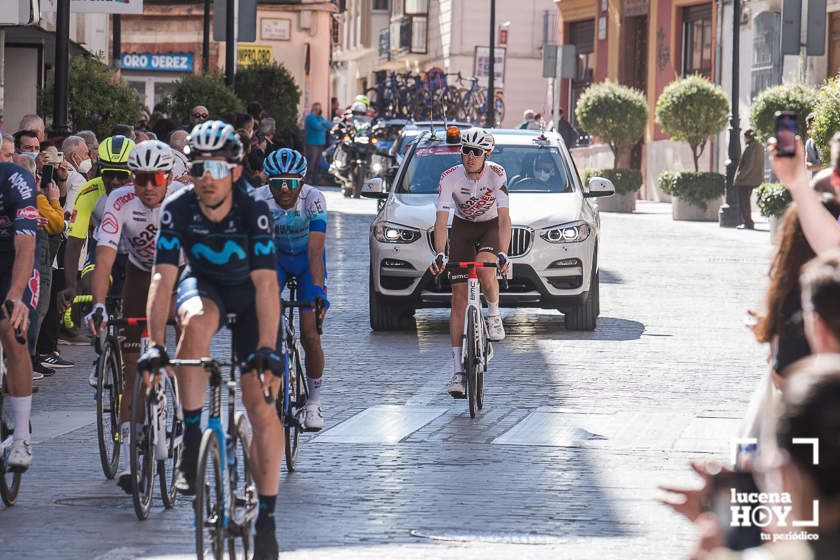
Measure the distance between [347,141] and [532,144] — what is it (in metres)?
23.8

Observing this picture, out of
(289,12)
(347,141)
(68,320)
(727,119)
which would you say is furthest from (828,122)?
(289,12)

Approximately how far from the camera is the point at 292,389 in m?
9.91

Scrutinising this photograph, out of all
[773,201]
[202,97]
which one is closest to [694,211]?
[773,201]

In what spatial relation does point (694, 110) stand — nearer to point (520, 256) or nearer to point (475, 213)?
point (520, 256)

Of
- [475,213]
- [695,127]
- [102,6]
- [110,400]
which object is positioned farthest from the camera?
[695,127]

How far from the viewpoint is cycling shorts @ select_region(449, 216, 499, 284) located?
1265cm

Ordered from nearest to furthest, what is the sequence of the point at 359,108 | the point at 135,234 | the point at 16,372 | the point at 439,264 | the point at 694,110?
the point at 16,372, the point at 135,234, the point at 439,264, the point at 694,110, the point at 359,108

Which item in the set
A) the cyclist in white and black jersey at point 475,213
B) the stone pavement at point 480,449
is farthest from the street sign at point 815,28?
the cyclist in white and black jersey at point 475,213

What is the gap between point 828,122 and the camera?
25.5 meters

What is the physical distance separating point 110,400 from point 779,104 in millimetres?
23953

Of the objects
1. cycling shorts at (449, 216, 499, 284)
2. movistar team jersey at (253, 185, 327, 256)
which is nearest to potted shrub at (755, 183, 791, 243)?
cycling shorts at (449, 216, 499, 284)

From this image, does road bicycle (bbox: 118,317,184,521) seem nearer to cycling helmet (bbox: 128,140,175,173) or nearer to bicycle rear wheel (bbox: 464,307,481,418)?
cycling helmet (bbox: 128,140,175,173)

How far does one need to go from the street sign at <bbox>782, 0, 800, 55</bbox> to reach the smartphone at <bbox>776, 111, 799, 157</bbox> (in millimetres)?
24583

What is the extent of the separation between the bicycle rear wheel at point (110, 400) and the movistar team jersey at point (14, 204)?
78 cm
